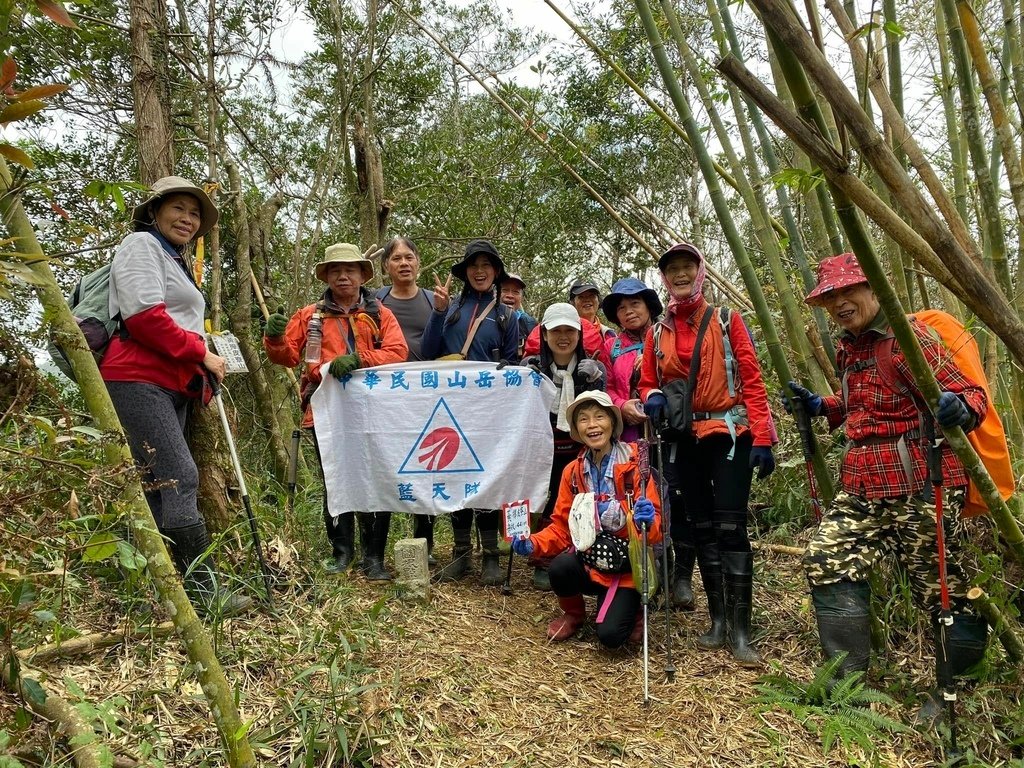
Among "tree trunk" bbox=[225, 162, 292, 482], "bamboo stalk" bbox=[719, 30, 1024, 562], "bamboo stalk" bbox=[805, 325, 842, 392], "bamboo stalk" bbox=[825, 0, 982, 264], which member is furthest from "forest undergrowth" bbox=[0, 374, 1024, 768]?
"bamboo stalk" bbox=[825, 0, 982, 264]

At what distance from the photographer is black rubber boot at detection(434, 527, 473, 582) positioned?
4625 millimetres

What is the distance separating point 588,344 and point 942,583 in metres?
2.57

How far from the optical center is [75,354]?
1676mm

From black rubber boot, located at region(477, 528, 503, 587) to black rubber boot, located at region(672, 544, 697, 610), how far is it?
107cm

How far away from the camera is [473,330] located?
4.79 metres

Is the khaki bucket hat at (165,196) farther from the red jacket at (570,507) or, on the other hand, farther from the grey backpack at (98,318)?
the red jacket at (570,507)

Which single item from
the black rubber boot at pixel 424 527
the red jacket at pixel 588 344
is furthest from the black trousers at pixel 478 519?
the red jacket at pixel 588 344

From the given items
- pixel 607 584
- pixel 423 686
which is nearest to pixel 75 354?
pixel 423 686

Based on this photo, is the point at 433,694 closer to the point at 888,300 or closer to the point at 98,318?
the point at 98,318

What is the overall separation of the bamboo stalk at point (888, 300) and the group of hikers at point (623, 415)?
8.3 inches

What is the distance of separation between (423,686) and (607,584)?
1235 millimetres

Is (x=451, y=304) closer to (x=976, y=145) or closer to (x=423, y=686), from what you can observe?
(x=423, y=686)

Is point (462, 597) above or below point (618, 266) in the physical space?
below

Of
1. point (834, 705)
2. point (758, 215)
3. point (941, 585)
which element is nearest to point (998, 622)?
point (941, 585)
